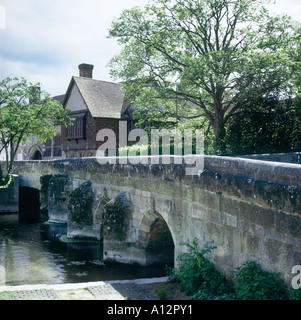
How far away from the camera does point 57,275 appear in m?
10.8

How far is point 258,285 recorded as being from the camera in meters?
5.57

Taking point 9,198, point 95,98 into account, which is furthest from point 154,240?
point 95,98

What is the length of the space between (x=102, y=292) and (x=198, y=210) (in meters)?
2.59

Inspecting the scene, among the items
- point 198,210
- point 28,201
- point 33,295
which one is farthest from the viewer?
point 28,201

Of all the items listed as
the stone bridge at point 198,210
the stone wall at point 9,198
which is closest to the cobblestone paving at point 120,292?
the stone bridge at point 198,210

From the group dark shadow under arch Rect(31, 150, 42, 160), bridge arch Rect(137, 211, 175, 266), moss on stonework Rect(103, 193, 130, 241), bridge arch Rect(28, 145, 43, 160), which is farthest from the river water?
dark shadow under arch Rect(31, 150, 42, 160)

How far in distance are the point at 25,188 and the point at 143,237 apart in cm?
1800

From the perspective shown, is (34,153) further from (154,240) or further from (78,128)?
(154,240)

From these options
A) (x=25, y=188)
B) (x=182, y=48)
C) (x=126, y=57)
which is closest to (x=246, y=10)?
(x=182, y=48)

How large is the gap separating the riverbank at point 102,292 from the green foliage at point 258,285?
5.37ft

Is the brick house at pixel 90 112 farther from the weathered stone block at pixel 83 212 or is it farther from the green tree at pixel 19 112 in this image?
the weathered stone block at pixel 83 212

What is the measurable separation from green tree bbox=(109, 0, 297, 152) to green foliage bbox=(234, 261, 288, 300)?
11.8 meters

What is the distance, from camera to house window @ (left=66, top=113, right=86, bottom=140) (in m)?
30.3

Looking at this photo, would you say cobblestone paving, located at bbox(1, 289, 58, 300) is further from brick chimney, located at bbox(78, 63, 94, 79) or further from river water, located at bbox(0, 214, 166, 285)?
brick chimney, located at bbox(78, 63, 94, 79)
